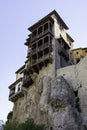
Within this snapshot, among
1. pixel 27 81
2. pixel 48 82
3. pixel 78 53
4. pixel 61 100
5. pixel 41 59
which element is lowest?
pixel 61 100

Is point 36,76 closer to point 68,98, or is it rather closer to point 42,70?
point 42,70

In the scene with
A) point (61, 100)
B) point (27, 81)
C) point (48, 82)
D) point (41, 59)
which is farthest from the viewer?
point (27, 81)

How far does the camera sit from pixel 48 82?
31281 millimetres

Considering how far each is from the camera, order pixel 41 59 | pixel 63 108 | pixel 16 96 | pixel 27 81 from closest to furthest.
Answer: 1. pixel 63 108
2. pixel 41 59
3. pixel 27 81
4. pixel 16 96

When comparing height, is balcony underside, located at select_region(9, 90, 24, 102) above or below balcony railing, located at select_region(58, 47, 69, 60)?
below

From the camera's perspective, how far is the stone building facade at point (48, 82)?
27.2 meters

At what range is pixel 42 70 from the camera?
35.3m

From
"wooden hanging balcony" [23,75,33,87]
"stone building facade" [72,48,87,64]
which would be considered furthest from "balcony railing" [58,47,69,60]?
"wooden hanging balcony" [23,75,33,87]

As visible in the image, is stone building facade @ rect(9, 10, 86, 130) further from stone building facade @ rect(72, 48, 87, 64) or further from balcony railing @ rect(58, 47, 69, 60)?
stone building facade @ rect(72, 48, 87, 64)

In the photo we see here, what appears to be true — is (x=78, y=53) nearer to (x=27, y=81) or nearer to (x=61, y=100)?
(x=27, y=81)

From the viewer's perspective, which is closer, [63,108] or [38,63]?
[63,108]

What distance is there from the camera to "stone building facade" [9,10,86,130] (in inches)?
1070

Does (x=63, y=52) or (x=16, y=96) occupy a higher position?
(x=63, y=52)

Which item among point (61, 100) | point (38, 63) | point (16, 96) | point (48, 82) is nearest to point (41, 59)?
point (38, 63)
